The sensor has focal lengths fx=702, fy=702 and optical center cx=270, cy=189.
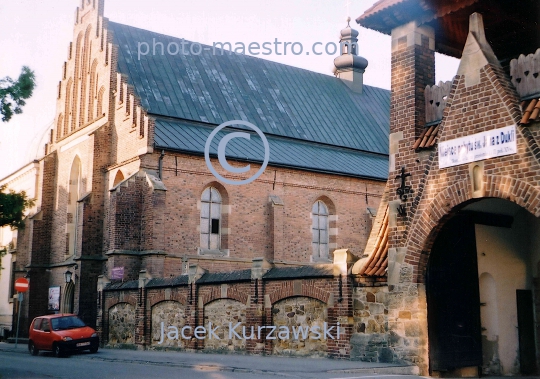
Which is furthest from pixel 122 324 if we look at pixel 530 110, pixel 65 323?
pixel 530 110

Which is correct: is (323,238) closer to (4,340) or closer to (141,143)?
(141,143)

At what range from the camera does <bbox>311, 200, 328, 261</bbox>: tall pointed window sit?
103 ft

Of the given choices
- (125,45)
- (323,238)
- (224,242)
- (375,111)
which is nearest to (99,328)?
(224,242)

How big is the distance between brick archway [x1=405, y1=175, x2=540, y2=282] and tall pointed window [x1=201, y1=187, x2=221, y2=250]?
1554 cm

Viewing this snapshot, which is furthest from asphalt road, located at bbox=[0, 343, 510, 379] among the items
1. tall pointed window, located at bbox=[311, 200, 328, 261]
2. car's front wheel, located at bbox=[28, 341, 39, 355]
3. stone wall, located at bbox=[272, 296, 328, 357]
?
tall pointed window, located at bbox=[311, 200, 328, 261]

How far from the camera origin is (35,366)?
16.7 m

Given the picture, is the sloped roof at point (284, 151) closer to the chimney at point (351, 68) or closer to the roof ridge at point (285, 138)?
the roof ridge at point (285, 138)

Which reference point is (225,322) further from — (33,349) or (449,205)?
(449,205)

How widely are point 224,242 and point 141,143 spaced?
5.22 metres

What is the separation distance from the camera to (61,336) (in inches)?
819

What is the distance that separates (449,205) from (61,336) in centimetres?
1299

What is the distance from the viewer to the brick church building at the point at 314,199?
13.2 meters

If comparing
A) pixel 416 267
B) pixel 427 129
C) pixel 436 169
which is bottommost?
pixel 416 267

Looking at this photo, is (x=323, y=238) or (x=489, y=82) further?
(x=323, y=238)
